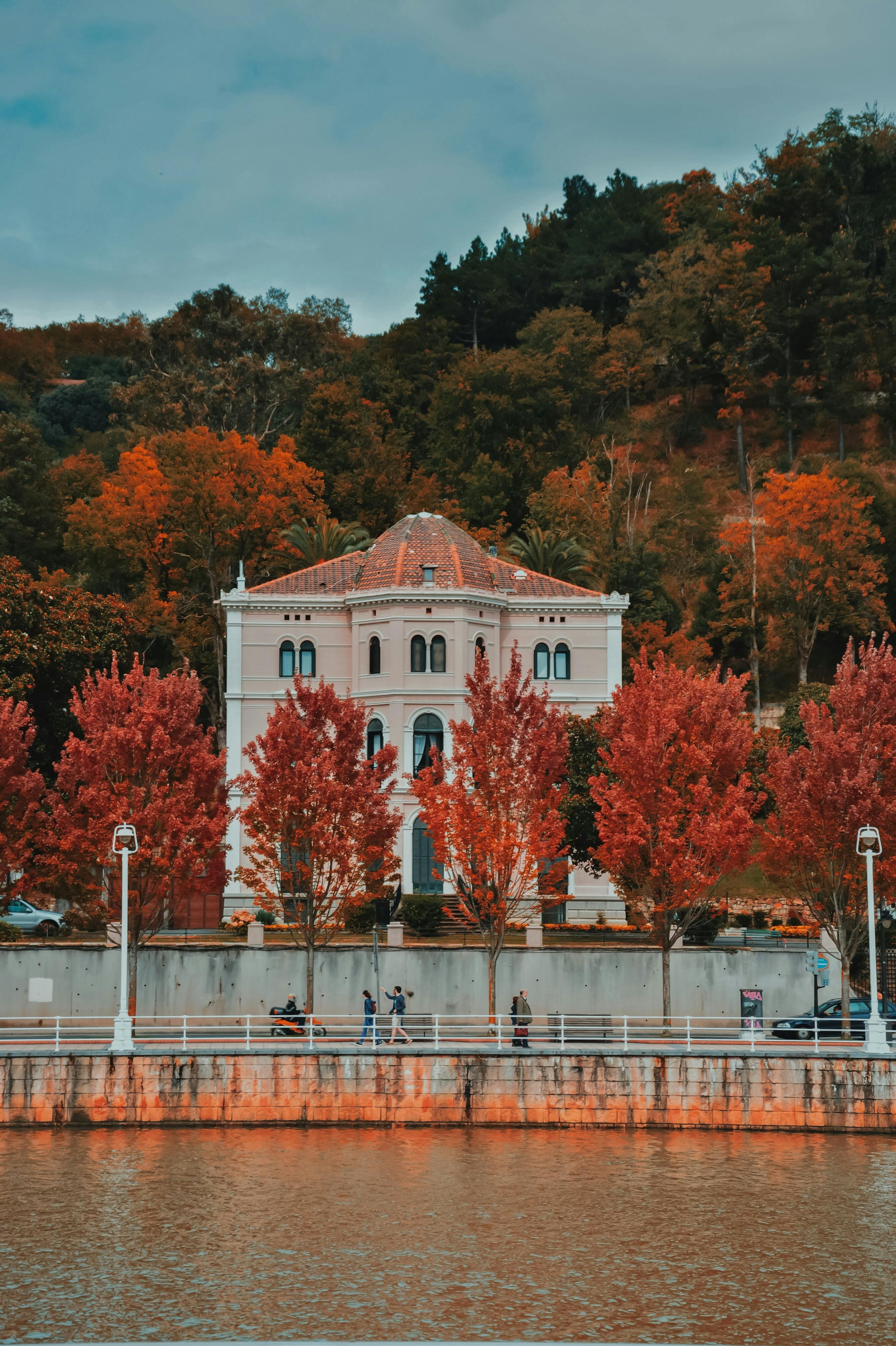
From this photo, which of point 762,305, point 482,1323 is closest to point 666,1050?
point 482,1323

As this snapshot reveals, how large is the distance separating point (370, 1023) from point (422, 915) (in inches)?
533

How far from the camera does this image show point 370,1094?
32.2 metres

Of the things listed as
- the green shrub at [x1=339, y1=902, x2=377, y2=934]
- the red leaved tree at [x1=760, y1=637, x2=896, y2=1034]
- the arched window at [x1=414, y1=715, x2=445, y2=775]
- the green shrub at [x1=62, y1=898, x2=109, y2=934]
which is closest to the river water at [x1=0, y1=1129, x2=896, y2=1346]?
the red leaved tree at [x1=760, y1=637, x2=896, y2=1034]

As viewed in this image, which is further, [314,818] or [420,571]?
[420,571]

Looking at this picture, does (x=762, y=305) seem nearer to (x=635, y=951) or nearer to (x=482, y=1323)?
(x=635, y=951)

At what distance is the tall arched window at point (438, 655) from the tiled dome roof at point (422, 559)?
6.60 ft

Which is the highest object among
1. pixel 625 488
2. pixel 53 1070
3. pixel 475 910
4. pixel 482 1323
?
pixel 625 488

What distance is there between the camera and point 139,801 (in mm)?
40500

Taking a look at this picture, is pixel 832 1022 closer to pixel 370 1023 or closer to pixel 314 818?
pixel 370 1023

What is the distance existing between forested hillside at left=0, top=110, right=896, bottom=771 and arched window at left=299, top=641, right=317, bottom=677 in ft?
24.0

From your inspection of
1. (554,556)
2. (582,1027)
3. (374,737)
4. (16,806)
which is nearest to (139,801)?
(16,806)

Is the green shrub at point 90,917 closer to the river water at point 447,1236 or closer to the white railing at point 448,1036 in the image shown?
the white railing at point 448,1036

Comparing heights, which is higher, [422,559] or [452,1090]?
[422,559]

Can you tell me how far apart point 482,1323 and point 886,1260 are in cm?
693
